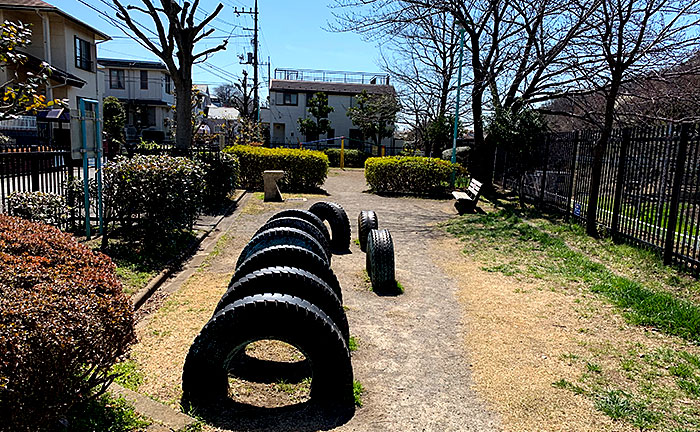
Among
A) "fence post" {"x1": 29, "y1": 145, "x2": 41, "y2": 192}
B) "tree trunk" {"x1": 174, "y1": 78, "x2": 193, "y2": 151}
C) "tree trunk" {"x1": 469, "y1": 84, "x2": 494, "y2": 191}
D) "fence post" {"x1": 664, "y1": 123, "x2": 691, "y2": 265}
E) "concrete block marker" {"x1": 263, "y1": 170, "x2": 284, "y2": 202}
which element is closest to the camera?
"fence post" {"x1": 664, "y1": 123, "x2": 691, "y2": 265}

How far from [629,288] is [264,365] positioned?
15.5ft

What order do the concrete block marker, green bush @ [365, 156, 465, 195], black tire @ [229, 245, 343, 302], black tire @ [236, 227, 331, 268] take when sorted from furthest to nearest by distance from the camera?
green bush @ [365, 156, 465, 195] < the concrete block marker < black tire @ [236, 227, 331, 268] < black tire @ [229, 245, 343, 302]

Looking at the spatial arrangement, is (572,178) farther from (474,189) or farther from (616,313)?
(616,313)

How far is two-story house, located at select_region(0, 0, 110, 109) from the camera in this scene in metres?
24.2

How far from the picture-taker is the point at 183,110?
44.3 ft

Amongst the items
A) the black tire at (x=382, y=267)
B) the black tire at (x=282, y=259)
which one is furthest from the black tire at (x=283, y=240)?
the black tire at (x=382, y=267)

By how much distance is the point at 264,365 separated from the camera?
13.9 ft

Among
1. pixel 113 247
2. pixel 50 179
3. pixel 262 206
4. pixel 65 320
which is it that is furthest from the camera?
pixel 262 206

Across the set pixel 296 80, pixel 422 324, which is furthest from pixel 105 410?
pixel 296 80

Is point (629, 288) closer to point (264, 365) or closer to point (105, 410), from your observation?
point (264, 365)

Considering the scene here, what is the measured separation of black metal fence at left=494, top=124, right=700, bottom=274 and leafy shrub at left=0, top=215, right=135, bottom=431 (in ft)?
24.0

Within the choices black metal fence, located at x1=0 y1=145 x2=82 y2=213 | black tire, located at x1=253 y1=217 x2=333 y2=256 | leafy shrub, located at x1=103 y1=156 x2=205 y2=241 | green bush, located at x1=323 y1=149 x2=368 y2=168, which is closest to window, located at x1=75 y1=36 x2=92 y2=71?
green bush, located at x1=323 y1=149 x2=368 y2=168

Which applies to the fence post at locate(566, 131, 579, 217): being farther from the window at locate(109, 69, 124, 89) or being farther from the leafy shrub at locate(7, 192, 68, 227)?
the window at locate(109, 69, 124, 89)

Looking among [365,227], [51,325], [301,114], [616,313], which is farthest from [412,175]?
[301,114]
